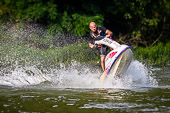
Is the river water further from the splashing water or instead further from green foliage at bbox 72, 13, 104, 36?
green foliage at bbox 72, 13, 104, 36

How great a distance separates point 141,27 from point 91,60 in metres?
5.83

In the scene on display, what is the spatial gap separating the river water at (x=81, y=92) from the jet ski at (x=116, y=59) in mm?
186

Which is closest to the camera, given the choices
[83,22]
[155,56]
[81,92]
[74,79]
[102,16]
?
[81,92]

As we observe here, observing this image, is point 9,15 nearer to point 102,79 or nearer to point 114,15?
point 114,15

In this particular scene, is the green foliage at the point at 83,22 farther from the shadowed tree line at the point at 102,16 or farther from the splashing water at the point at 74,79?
the splashing water at the point at 74,79

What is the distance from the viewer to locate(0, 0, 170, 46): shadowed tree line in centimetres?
1922

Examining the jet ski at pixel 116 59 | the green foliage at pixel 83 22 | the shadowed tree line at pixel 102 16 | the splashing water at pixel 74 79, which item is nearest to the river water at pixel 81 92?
the splashing water at pixel 74 79

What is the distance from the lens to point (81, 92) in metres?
8.96

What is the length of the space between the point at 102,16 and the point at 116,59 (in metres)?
9.71

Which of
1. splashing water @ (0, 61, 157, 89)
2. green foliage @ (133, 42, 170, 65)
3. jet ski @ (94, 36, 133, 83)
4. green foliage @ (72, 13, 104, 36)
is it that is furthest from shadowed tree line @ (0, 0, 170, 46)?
jet ski @ (94, 36, 133, 83)

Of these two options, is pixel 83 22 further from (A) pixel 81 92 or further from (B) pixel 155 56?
(A) pixel 81 92

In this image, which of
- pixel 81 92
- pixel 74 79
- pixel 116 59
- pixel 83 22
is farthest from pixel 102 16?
pixel 81 92

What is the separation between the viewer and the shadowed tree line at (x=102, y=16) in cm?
1922

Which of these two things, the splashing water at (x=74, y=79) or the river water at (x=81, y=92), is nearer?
Result: the river water at (x=81, y=92)
